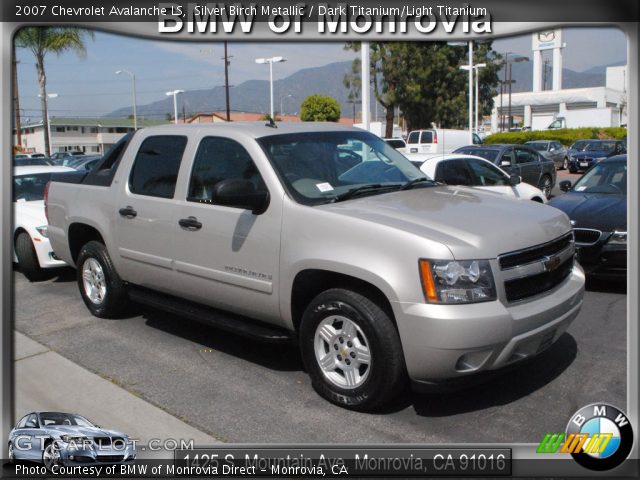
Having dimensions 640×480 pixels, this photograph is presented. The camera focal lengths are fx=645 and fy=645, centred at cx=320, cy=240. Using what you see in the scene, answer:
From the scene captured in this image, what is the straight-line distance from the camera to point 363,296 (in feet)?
13.7

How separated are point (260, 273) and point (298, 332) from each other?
1.67ft

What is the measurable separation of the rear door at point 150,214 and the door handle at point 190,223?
0.12 metres

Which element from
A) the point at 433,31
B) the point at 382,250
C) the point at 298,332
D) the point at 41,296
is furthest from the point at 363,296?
the point at 41,296

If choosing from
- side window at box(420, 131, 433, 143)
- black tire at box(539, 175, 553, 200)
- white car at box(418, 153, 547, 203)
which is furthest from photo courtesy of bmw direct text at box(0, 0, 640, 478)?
side window at box(420, 131, 433, 143)

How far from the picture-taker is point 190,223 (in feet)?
16.9

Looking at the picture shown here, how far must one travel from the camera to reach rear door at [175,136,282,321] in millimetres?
4652

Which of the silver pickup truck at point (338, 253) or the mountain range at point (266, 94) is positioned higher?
the mountain range at point (266, 94)

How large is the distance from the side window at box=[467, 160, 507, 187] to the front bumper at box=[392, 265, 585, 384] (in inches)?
296

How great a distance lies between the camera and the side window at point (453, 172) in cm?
1121

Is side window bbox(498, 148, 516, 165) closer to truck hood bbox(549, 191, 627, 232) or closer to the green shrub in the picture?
truck hood bbox(549, 191, 627, 232)

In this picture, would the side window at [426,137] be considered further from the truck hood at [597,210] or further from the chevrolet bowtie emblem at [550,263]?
the chevrolet bowtie emblem at [550,263]

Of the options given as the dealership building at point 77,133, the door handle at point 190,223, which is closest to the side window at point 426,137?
the door handle at point 190,223

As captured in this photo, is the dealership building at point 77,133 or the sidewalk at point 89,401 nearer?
the sidewalk at point 89,401

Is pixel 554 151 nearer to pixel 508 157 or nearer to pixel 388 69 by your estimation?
pixel 388 69
